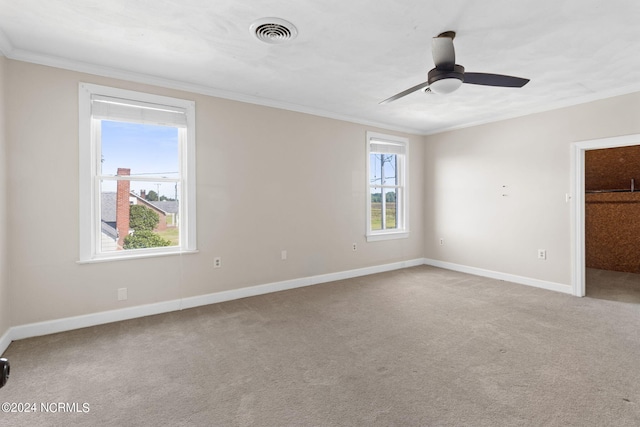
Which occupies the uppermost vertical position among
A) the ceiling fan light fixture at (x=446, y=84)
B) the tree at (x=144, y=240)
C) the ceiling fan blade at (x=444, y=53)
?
the ceiling fan blade at (x=444, y=53)

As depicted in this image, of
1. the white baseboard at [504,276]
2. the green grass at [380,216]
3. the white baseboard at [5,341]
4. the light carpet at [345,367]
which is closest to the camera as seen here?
the light carpet at [345,367]

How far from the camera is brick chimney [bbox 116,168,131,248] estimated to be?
11.1ft

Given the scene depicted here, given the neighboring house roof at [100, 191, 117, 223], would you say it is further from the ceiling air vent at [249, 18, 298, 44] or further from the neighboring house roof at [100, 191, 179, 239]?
the ceiling air vent at [249, 18, 298, 44]

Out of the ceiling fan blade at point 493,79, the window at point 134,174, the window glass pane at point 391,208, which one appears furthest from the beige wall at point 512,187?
the window at point 134,174

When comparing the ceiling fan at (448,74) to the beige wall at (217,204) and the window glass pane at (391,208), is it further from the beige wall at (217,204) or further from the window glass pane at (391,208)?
the window glass pane at (391,208)

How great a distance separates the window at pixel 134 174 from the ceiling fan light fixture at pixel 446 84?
264cm

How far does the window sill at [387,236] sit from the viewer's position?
17.5ft

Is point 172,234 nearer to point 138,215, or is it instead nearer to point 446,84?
point 138,215

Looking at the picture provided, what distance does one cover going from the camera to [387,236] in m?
5.52

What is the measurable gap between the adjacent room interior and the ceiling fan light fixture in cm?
1

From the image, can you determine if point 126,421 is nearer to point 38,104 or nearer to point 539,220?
point 38,104

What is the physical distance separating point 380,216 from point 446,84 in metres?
3.43

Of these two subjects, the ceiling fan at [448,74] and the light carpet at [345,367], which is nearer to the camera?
the light carpet at [345,367]

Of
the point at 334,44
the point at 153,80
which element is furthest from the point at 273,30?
the point at 153,80
